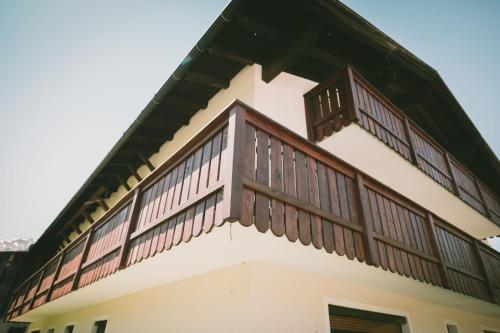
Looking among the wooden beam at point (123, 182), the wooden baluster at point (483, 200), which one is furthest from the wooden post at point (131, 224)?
the wooden baluster at point (483, 200)

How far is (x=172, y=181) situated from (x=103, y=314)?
19.5 feet

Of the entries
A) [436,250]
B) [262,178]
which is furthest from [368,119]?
[262,178]

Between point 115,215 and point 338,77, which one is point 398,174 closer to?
point 338,77

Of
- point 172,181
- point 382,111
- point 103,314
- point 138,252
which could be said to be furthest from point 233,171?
point 103,314

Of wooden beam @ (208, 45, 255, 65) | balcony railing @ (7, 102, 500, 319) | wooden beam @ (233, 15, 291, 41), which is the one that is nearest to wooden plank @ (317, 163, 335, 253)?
balcony railing @ (7, 102, 500, 319)

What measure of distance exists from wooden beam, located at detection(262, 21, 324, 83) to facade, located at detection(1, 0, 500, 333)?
33 millimetres

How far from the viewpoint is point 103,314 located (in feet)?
25.7

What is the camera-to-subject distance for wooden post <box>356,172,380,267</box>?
3998 mm

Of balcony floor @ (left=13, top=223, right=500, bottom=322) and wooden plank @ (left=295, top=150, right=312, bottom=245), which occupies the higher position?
wooden plank @ (left=295, top=150, right=312, bottom=245)

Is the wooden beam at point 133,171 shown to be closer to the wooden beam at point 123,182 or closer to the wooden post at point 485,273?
the wooden beam at point 123,182

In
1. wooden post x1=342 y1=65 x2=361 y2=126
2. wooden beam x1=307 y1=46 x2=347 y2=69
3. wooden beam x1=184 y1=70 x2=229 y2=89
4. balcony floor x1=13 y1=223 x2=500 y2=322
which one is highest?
wooden beam x1=307 y1=46 x2=347 y2=69

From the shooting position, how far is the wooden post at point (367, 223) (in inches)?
157

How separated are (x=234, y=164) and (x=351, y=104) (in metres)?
3.58

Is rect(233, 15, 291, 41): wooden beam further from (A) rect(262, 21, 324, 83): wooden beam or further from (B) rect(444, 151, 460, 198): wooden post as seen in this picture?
(B) rect(444, 151, 460, 198): wooden post
